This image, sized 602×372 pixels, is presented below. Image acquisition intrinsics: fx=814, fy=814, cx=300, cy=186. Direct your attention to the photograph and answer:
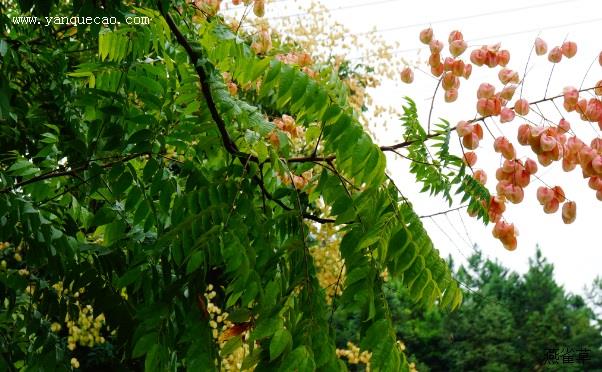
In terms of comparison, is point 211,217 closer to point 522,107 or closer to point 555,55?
point 522,107

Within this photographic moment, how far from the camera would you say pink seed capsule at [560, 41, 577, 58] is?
87.0 inches

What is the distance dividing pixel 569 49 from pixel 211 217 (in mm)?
1133

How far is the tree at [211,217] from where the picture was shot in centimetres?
162

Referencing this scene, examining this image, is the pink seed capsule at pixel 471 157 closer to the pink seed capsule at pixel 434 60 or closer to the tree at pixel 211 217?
the pink seed capsule at pixel 434 60

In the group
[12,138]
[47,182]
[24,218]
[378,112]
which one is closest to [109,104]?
[24,218]

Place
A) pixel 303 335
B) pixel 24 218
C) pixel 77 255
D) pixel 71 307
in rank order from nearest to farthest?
pixel 303 335 → pixel 24 218 → pixel 77 255 → pixel 71 307

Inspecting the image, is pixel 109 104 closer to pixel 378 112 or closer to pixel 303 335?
pixel 303 335

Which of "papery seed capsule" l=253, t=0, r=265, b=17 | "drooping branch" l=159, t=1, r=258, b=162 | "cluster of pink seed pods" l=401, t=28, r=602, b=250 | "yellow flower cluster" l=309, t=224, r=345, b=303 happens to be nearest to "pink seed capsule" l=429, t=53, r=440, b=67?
"cluster of pink seed pods" l=401, t=28, r=602, b=250

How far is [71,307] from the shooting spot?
8.53ft

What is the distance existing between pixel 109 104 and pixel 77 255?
46cm

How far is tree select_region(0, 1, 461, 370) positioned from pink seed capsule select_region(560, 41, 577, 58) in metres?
0.61

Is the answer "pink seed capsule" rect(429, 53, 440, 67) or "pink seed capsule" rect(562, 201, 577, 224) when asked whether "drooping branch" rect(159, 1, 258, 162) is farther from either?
"pink seed capsule" rect(562, 201, 577, 224)

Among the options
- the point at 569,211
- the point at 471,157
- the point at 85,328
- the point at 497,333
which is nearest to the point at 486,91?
the point at 471,157

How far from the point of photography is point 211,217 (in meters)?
1.72
